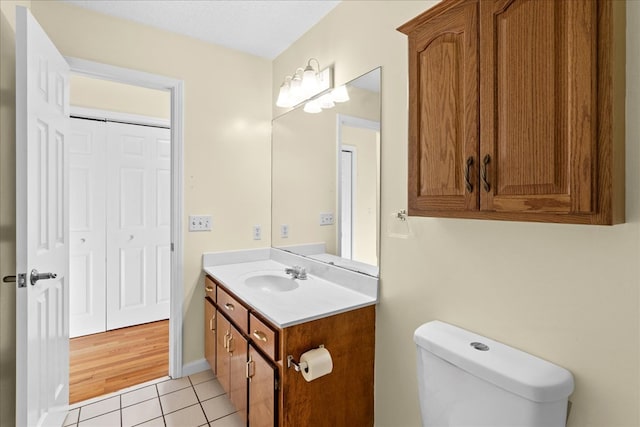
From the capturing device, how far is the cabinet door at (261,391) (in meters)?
1.32

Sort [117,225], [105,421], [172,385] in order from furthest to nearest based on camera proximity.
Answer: [117,225] → [172,385] → [105,421]

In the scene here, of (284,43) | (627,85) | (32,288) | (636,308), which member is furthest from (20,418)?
(284,43)

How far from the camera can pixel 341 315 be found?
4.71 ft

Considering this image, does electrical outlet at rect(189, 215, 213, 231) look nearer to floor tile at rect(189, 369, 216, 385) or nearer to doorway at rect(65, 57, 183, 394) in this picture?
doorway at rect(65, 57, 183, 394)

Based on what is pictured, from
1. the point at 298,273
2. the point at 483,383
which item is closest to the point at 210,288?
the point at 298,273

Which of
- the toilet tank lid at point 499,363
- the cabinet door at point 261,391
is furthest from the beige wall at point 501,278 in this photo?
the cabinet door at point 261,391

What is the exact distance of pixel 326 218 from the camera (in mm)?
1975

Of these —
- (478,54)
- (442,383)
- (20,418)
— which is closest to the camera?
(478,54)

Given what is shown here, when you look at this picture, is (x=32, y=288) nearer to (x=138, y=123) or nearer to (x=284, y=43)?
(x=284, y=43)

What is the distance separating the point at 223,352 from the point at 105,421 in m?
0.71

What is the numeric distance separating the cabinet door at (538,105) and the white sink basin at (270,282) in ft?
4.38

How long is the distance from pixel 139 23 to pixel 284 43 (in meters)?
0.93

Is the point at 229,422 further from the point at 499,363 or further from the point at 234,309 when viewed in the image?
the point at 499,363

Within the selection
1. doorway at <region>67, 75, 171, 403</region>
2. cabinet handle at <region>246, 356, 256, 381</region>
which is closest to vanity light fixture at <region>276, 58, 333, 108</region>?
doorway at <region>67, 75, 171, 403</region>
